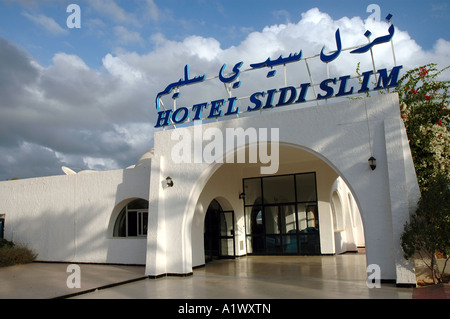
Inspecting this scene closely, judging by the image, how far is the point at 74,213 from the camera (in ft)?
44.4

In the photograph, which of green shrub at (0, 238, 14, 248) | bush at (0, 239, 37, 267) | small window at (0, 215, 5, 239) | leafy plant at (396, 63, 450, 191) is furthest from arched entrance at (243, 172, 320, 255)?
small window at (0, 215, 5, 239)

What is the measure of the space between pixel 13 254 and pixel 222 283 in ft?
27.3

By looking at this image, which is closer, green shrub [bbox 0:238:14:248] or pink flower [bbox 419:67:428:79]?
pink flower [bbox 419:67:428:79]

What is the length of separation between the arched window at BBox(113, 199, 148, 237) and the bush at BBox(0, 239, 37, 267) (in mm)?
3553

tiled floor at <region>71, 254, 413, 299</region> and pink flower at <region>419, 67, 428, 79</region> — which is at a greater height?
pink flower at <region>419, 67, 428, 79</region>

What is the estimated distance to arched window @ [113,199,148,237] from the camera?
12945mm

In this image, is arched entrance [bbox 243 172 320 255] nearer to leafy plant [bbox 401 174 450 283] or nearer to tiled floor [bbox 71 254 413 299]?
tiled floor [bbox 71 254 413 299]

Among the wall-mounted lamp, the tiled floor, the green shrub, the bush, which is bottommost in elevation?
the tiled floor

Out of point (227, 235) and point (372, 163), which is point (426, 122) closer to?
point (372, 163)

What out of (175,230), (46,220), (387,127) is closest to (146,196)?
(175,230)

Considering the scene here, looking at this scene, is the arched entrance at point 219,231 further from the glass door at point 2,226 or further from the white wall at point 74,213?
the glass door at point 2,226

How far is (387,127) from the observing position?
8.27 meters

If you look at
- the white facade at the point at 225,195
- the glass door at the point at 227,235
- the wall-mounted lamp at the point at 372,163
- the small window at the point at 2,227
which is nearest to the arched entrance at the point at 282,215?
the white facade at the point at 225,195

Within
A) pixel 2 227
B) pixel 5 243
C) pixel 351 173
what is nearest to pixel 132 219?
pixel 5 243
